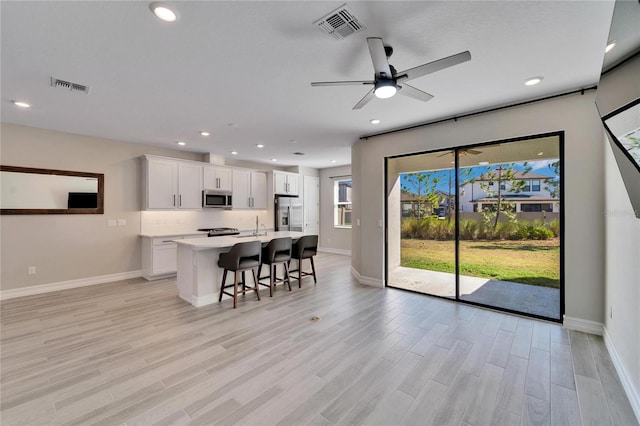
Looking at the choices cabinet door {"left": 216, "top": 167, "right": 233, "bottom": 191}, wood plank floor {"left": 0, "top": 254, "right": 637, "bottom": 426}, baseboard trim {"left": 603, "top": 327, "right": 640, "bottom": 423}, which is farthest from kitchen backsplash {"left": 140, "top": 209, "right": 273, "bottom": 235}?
baseboard trim {"left": 603, "top": 327, "right": 640, "bottom": 423}

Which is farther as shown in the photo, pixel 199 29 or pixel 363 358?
pixel 363 358

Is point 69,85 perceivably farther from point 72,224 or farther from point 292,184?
point 292,184

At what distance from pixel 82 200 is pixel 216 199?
238 cm

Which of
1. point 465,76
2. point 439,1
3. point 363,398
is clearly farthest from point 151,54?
point 363,398

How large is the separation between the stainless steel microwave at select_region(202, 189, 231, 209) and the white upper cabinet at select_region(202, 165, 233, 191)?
100 millimetres

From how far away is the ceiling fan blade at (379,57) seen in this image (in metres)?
1.82

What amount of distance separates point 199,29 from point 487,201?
4.22 m

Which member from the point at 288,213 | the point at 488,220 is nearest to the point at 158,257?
the point at 288,213

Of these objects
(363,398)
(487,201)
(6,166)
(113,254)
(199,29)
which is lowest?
(363,398)

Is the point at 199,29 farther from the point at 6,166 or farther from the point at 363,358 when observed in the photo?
the point at 6,166

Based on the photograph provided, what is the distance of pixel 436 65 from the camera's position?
2.03m

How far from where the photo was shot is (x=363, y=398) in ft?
6.51

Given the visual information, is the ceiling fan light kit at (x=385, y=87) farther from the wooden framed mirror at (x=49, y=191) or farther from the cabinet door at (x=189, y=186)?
the wooden framed mirror at (x=49, y=191)

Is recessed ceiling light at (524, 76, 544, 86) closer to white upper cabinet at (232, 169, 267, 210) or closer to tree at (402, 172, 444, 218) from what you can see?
tree at (402, 172, 444, 218)
